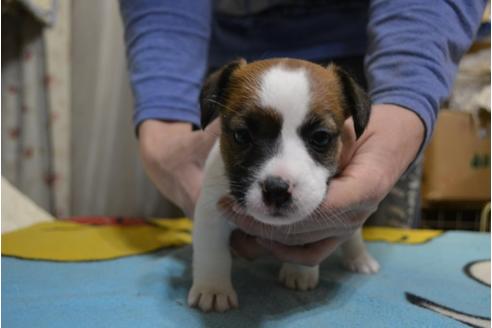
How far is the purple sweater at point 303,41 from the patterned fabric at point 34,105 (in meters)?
1.16

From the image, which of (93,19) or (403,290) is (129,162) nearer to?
(93,19)

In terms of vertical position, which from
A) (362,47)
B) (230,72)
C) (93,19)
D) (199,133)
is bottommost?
(199,133)

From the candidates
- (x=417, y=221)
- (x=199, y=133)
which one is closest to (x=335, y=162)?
(x=199, y=133)

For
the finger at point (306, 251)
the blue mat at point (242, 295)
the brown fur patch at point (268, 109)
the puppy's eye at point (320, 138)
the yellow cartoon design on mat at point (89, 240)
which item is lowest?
the blue mat at point (242, 295)

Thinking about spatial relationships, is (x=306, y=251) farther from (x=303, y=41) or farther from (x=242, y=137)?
(x=303, y=41)


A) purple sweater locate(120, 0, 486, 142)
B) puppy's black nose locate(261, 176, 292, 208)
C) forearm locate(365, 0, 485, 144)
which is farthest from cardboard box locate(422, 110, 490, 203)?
puppy's black nose locate(261, 176, 292, 208)

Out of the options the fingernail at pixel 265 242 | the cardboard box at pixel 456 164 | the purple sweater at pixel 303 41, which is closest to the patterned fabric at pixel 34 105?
the purple sweater at pixel 303 41

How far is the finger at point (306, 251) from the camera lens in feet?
4.11

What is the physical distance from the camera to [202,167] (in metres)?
1.52

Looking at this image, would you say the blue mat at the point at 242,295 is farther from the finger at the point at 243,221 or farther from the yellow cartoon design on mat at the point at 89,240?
the finger at the point at 243,221

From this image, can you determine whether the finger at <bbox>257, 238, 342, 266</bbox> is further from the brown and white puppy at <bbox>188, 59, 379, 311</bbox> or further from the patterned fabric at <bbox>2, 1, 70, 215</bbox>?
the patterned fabric at <bbox>2, 1, 70, 215</bbox>

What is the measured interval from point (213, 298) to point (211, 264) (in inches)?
3.5

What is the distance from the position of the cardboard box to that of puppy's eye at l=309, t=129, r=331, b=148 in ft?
6.58

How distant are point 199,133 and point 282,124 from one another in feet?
1.54
